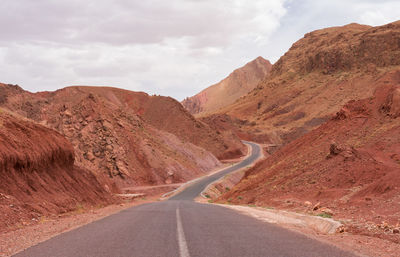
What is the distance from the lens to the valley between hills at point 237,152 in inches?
632

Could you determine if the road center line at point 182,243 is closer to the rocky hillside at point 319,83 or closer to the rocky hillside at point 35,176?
the rocky hillside at point 35,176

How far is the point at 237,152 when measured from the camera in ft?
313

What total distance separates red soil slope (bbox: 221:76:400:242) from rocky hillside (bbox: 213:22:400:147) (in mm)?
82382

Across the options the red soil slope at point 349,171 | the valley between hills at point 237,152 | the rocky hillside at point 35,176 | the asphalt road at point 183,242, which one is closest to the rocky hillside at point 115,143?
the valley between hills at point 237,152

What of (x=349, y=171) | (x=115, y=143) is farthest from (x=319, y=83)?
(x=349, y=171)

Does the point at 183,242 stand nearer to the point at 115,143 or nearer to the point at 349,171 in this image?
the point at 349,171

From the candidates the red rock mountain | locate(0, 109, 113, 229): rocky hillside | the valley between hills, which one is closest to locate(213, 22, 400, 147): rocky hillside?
the valley between hills

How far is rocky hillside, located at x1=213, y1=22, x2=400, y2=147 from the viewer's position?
121875 mm

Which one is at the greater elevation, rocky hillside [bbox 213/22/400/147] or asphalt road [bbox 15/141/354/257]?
rocky hillside [bbox 213/22/400/147]

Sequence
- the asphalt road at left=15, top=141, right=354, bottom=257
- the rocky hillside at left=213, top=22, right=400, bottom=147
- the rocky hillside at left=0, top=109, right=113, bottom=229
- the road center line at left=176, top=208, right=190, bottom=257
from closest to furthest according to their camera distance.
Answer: the road center line at left=176, top=208, right=190, bottom=257, the asphalt road at left=15, top=141, right=354, bottom=257, the rocky hillside at left=0, top=109, right=113, bottom=229, the rocky hillside at left=213, top=22, right=400, bottom=147

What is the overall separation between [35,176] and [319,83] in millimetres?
131425

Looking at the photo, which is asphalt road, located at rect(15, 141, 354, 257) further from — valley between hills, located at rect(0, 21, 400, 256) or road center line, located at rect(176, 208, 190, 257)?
valley between hills, located at rect(0, 21, 400, 256)

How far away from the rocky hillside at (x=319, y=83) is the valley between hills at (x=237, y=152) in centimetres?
48

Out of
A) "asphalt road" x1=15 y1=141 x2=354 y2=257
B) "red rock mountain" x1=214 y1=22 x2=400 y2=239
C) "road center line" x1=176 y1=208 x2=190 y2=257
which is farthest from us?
"red rock mountain" x1=214 y1=22 x2=400 y2=239
